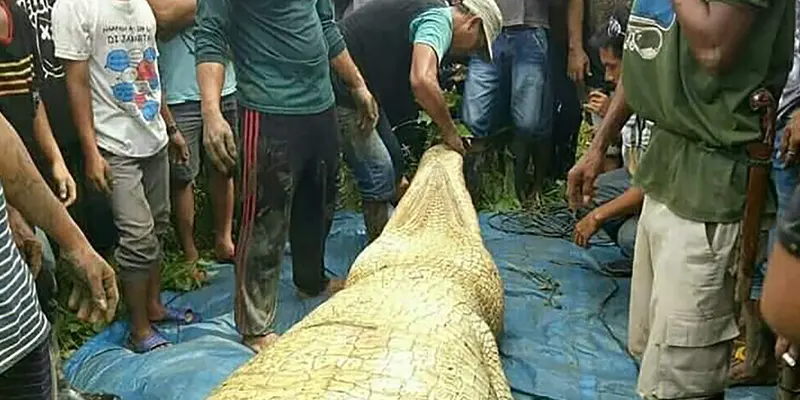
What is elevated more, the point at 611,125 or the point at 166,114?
the point at 611,125

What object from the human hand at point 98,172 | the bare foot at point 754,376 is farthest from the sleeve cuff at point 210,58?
the bare foot at point 754,376

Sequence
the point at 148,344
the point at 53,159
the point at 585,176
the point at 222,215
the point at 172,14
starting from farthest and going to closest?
the point at 222,215
the point at 172,14
the point at 148,344
the point at 53,159
the point at 585,176

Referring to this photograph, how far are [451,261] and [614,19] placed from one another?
1.65m

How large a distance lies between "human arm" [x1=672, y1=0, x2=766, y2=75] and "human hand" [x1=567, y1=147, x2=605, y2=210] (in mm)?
578

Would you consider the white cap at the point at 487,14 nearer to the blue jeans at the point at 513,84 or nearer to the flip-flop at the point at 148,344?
the blue jeans at the point at 513,84

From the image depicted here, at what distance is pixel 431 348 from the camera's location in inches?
81.8

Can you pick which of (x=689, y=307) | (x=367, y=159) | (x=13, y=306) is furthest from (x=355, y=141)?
(x=13, y=306)

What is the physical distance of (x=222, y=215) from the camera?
4.43 metres

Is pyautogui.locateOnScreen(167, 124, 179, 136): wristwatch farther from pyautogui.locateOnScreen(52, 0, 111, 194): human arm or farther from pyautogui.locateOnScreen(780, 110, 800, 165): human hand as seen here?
pyautogui.locateOnScreen(780, 110, 800, 165): human hand

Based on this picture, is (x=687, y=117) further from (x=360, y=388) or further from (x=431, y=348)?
(x=360, y=388)

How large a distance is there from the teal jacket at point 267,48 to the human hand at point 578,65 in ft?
8.67

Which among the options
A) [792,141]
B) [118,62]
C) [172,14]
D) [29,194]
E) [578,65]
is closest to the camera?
[29,194]

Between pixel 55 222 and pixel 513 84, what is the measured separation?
374cm

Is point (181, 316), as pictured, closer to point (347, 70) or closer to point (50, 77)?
point (50, 77)
